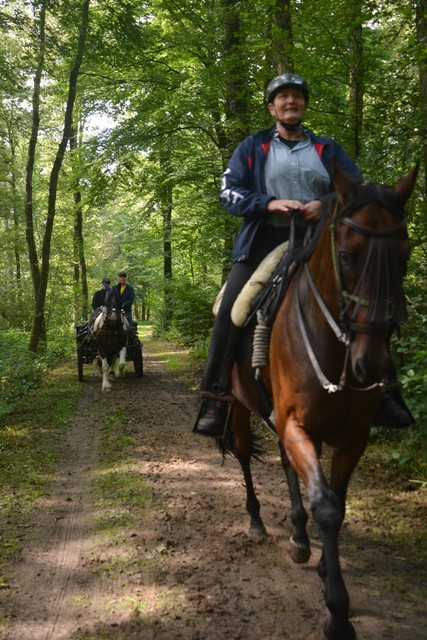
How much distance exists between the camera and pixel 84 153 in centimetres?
1473

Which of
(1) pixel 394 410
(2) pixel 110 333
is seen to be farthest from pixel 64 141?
(1) pixel 394 410

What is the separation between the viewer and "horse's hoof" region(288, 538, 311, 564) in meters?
4.05

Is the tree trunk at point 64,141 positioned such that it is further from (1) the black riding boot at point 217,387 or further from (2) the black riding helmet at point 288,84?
(1) the black riding boot at point 217,387

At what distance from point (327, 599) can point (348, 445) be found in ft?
3.18

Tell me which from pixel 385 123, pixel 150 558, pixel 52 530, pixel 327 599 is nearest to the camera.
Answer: pixel 327 599

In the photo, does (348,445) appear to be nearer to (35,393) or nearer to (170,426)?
(170,426)

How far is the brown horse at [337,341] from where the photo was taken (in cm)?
262

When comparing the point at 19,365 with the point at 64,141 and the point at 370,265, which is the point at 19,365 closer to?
the point at 64,141

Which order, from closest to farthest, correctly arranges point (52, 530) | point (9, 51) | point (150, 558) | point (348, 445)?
point (348, 445), point (150, 558), point (52, 530), point (9, 51)

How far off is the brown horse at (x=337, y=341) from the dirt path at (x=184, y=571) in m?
0.48

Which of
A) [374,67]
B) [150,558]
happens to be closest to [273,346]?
[150,558]

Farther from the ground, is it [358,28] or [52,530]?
[358,28]

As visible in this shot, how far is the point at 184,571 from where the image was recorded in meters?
4.15

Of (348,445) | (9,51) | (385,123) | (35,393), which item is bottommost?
(35,393)
